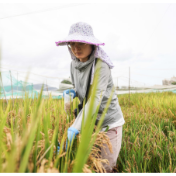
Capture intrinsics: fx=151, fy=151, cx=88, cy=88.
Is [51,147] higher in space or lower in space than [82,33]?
lower

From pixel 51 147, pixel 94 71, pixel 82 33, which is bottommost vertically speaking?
pixel 51 147

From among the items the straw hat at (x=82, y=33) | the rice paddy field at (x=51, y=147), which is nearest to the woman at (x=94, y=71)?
the straw hat at (x=82, y=33)

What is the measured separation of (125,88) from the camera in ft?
48.2

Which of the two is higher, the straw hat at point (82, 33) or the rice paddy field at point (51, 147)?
the straw hat at point (82, 33)

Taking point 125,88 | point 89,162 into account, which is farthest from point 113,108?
point 125,88

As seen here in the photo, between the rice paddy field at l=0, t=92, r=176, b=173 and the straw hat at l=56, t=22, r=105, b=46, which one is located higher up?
the straw hat at l=56, t=22, r=105, b=46

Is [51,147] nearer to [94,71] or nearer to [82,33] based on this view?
[94,71]

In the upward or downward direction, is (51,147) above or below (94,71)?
below

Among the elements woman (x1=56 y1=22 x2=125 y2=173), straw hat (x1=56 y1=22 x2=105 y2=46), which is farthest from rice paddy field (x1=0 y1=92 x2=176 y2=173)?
straw hat (x1=56 y1=22 x2=105 y2=46)

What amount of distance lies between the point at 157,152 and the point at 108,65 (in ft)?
3.48

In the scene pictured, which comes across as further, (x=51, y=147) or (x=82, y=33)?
(x=82, y=33)

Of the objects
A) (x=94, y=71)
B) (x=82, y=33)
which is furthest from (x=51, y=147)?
(x=82, y=33)

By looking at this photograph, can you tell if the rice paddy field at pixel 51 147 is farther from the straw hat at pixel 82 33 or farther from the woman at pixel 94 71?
the straw hat at pixel 82 33

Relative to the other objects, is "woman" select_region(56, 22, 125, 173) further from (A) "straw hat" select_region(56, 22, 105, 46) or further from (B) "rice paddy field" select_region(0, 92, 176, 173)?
(B) "rice paddy field" select_region(0, 92, 176, 173)
